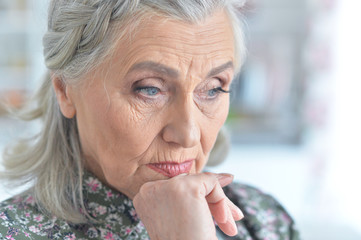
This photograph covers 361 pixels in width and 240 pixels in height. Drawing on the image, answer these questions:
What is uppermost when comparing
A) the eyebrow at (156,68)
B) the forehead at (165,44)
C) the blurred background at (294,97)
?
the forehead at (165,44)

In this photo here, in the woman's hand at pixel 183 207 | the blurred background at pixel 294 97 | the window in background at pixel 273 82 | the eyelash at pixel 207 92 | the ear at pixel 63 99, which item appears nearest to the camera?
the woman's hand at pixel 183 207

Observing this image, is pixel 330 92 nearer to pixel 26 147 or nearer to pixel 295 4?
pixel 295 4

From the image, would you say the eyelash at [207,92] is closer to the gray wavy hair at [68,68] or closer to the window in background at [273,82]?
the gray wavy hair at [68,68]

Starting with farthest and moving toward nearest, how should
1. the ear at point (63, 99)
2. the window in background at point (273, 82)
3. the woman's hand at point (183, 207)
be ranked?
the window in background at point (273, 82) < the ear at point (63, 99) < the woman's hand at point (183, 207)

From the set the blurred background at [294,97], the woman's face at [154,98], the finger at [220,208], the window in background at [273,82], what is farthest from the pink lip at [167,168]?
the window in background at [273,82]

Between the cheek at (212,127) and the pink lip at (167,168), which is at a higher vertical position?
the cheek at (212,127)

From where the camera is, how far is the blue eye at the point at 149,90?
3.43 ft

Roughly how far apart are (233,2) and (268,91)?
2869 millimetres

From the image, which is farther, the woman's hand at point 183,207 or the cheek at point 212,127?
the cheek at point 212,127

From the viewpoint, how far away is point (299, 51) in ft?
13.2

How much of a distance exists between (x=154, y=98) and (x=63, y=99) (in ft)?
0.94

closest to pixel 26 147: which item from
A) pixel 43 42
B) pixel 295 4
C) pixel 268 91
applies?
pixel 43 42

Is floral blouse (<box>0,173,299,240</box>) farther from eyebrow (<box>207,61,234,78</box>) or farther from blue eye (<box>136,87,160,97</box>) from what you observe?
eyebrow (<box>207,61,234,78</box>)

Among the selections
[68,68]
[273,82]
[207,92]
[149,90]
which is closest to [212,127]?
[207,92]
